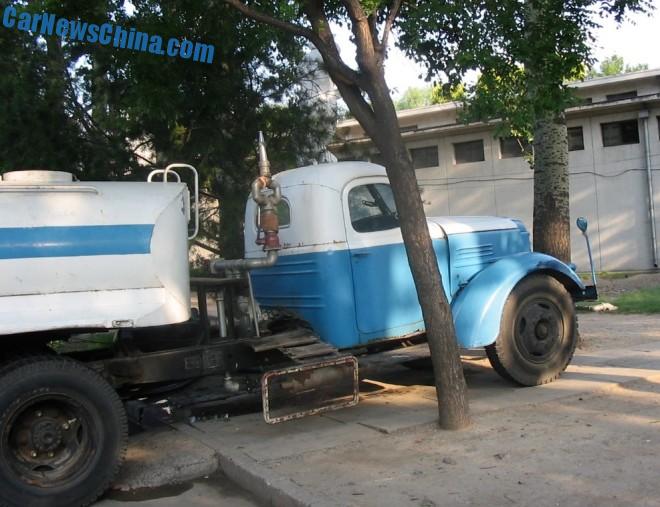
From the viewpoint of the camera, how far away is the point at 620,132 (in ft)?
69.2

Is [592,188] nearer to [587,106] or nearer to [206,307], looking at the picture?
[587,106]

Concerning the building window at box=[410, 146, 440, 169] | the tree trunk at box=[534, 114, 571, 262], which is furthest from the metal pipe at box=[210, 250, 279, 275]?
the building window at box=[410, 146, 440, 169]

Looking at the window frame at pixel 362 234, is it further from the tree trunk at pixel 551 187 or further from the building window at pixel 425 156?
the building window at pixel 425 156

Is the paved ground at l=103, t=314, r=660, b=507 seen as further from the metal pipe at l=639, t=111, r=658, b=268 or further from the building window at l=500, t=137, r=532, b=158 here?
the building window at l=500, t=137, r=532, b=158

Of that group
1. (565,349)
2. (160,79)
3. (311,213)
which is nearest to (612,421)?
(565,349)

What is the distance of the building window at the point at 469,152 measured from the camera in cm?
2323

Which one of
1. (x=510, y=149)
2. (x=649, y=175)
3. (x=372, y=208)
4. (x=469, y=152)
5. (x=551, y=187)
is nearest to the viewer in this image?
(x=372, y=208)

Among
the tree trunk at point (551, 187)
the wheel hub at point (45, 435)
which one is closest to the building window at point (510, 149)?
the tree trunk at point (551, 187)

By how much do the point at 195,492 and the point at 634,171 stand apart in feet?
63.9

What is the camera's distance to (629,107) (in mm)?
20281

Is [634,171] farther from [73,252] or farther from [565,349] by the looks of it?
[73,252]

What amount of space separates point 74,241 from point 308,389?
2168 mm

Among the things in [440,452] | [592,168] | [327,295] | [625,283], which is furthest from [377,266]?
[592,168]

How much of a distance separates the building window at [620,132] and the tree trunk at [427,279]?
703 inches
